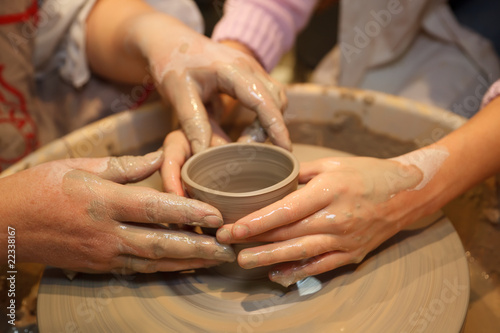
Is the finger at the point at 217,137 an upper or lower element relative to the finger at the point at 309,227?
lower

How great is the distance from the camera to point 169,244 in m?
0.84

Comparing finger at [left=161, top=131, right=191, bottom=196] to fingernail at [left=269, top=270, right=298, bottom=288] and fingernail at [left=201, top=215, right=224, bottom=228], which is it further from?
fingernail at [left=269, top=270, right=298, bottom=288]

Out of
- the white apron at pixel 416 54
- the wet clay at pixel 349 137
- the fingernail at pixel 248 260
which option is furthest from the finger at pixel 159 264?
the white apron at pixel 416 54

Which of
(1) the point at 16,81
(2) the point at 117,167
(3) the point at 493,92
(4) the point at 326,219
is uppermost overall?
(3) the point at 493,92

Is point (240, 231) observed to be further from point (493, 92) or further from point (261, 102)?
point (493, 92)

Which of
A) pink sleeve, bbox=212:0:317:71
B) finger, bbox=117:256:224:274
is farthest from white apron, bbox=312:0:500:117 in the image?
finger, bbox=117:256:224:274

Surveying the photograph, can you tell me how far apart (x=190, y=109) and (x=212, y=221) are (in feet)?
1.32

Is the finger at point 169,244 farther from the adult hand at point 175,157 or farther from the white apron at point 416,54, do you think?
the white apron at point 416,54

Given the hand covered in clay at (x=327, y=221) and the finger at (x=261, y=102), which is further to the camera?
the finger at (x=261, y=102)

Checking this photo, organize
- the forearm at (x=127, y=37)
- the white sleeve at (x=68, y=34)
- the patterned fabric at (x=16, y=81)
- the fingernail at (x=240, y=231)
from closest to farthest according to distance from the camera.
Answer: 1. the fingernail at (x=240, y=231)
2. the forearm at (x=127, y=37)
3. the patterned fabric at (x=16, y=81)
4. the white sleeve at (x=68, y=34)

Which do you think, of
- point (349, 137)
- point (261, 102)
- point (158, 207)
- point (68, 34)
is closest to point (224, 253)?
point (158, 207)

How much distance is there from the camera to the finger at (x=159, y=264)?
89 cm

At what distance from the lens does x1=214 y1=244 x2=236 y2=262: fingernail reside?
33.7 inches

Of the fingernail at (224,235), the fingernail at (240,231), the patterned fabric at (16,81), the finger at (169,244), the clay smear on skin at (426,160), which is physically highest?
the clay smear on skin at (426,160)
